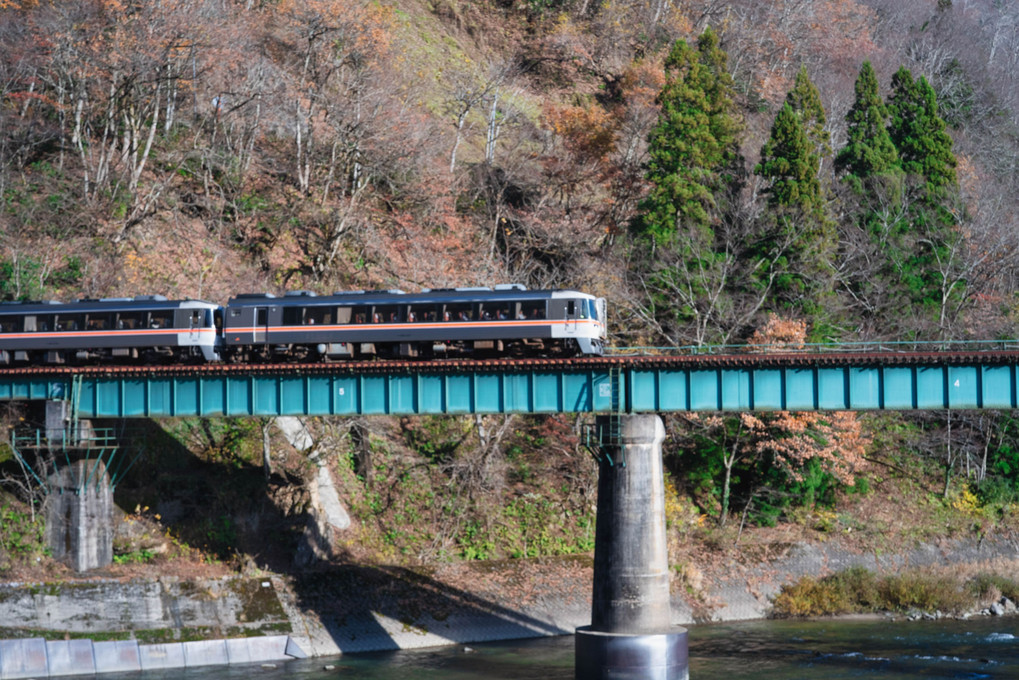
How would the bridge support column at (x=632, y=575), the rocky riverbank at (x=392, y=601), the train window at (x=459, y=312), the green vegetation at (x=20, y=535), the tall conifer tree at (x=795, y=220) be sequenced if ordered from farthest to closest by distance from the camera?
the tall conifer tree at (x=795, y=220), the train window at (x=459, y=312), the green vegetation at (x=20, y=535), the rocky riverbank at (x=392, y=601), the bridge support column at (x=632, y=575)

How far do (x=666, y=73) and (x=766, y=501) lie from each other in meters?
27.6

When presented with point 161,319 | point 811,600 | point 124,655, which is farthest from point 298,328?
point 811,600

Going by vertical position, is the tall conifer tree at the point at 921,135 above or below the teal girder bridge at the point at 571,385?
above

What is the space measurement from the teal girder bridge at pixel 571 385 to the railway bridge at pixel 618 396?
0.04 m

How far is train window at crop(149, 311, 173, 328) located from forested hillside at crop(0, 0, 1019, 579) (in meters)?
Answer: 11.1

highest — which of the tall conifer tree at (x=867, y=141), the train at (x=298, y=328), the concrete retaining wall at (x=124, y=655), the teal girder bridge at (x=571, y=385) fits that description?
the tall conifer tree at (x=867, y=141)

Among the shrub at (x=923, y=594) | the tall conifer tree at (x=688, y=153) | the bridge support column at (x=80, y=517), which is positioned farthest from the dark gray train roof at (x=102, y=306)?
the shrub at (x=923, y=594)

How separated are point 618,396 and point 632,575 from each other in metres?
5.90

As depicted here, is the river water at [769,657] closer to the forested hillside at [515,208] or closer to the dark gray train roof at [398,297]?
the forested hillside at [515,208]

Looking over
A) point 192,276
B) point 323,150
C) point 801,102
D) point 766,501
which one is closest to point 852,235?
point 801,102

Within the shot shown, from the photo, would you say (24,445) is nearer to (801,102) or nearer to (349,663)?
(349,663)

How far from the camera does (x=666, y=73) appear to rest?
2709 inches

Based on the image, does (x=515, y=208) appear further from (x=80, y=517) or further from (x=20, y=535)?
(x=20, y=535)

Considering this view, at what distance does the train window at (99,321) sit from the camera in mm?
44500
